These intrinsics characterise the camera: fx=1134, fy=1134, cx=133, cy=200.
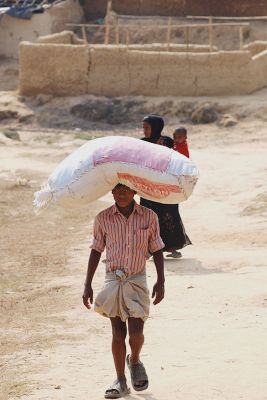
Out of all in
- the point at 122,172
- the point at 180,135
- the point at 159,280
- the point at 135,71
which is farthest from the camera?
the point at 135,71

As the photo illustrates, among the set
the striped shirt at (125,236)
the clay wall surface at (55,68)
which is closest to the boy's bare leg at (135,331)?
the striped shirt at (125,236)

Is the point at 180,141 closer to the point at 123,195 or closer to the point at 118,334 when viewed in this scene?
the point at 123,195

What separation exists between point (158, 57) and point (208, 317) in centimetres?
1289

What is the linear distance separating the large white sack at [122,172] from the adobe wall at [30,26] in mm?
21119

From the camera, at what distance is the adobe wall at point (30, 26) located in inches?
1070

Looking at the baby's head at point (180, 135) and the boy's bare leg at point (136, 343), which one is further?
the baby's head at point (180, 135)

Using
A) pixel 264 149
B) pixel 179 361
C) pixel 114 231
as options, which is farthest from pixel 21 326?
pixel 264 149

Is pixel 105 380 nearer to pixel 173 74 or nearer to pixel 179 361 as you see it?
pixel 179 361

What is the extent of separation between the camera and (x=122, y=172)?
20.1 ft

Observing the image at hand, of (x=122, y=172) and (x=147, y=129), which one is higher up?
Result: (x=122, y=172)

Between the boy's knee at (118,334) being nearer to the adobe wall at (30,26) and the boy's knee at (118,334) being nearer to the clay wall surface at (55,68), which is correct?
the clay wall surface at (55,68)

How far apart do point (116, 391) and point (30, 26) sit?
21931 mm

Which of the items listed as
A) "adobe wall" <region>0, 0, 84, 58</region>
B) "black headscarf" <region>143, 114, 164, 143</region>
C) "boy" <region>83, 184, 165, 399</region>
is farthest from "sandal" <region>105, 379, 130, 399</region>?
"adobe wall" <region>0, 0, 84, 58</region>

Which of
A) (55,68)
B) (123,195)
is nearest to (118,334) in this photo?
(123,195)
